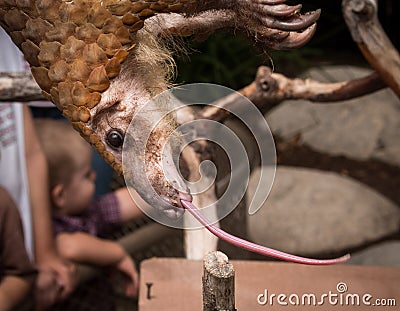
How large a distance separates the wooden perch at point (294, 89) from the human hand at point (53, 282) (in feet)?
1.55

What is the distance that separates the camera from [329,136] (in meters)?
2.27

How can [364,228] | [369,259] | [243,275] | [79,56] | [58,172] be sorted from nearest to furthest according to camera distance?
[79,56] < [243,275] < [58,172] < [369,259] < [364,228]

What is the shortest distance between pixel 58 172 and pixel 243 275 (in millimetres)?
740

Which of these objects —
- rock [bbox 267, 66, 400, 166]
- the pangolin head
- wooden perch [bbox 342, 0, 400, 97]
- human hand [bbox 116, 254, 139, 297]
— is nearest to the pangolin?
the pangolin head

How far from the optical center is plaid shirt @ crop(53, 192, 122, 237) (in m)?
1.69

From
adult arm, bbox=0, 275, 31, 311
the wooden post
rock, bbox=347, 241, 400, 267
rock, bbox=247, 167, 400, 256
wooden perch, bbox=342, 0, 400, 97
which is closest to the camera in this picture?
the wooden post

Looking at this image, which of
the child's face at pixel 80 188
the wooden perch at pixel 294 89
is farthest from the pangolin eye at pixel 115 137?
the child's face at pixel 80 188

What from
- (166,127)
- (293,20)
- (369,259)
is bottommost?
(369,259)

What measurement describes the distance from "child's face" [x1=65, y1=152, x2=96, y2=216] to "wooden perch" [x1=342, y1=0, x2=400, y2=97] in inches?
27.4

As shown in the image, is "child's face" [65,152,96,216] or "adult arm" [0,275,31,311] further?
"child's face" [65,152,96,216]

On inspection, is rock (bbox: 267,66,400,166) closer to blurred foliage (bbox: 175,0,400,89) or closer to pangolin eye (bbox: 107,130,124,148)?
blurred foliage (bbox: 175,0,400,89)

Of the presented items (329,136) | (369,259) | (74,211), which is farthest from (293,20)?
(329,136)

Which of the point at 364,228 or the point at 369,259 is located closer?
the point at 369,259

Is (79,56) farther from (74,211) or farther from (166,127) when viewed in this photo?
(74,211)
